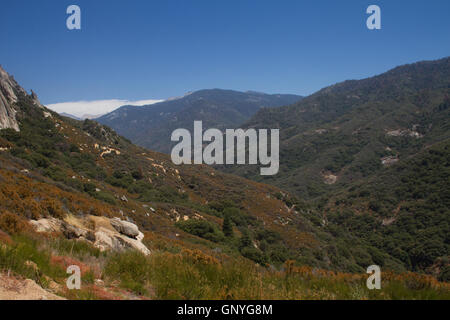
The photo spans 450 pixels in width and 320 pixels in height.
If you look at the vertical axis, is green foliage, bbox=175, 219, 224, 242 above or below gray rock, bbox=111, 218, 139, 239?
below

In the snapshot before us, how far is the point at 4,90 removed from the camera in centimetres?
2891

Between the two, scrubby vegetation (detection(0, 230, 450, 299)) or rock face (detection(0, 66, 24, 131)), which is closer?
scrubby vegetation (detection(0, 230, 450, 299))

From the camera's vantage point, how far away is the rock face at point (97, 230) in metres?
7.00

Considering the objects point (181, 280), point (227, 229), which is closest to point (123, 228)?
point (181, 280)

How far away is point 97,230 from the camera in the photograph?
8.34m

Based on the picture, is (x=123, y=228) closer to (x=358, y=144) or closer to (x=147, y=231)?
(x=147, y=231)

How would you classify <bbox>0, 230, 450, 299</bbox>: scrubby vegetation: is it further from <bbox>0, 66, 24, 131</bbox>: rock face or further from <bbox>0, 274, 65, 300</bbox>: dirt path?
<bbox>0, 66, 24, 131</bbox>: rock face

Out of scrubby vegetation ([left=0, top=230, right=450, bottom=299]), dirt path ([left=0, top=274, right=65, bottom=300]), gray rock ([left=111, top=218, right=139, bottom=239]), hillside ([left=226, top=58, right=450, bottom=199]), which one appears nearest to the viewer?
dirt path ([left=0, top=274, right=65, bottom=300])

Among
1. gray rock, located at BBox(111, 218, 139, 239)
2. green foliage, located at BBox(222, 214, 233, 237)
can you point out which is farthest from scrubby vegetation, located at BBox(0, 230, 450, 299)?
green foliage, located at BBox(222, 214, 233, 237)

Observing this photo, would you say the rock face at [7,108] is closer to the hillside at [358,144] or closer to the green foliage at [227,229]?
the green foliage at [227,229]

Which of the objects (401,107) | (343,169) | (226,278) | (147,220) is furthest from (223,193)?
(401,107)

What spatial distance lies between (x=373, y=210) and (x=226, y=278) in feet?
180

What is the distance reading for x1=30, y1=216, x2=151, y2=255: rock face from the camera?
23.0 ft
